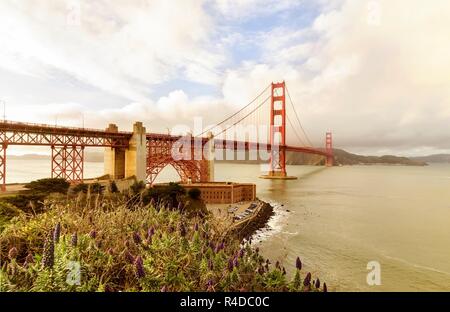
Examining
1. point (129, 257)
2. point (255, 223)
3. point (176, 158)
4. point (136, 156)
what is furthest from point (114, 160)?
point (129, 257)

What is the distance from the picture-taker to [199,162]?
214 ft

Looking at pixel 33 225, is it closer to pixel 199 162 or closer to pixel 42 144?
pixel 42 144

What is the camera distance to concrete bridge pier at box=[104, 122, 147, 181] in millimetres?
43094

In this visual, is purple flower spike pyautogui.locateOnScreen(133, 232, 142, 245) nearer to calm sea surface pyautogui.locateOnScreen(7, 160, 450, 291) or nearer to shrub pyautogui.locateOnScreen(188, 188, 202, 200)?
calm sea surface pyautogui.locateOnScreen(7, 160, 450, 291)

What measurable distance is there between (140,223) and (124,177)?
132 ft

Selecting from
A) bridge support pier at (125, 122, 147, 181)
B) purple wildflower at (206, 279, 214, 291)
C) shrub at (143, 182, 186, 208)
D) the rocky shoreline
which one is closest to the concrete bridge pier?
bridge support pier at (125, 122, 147, 181)

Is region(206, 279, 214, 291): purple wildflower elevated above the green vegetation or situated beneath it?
situated beneath

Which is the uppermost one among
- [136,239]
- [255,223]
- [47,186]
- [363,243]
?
[136,239]

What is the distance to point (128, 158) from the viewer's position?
4456cm

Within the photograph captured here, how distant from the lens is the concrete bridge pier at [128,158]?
43.1 meters

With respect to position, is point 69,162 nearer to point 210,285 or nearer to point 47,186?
point 47,186

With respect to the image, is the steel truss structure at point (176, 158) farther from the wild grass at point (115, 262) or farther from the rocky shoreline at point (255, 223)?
the wild grass at point (115, 262)

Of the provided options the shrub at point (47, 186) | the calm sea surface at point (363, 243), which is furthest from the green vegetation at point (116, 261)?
the shrub at point (47, 186)
